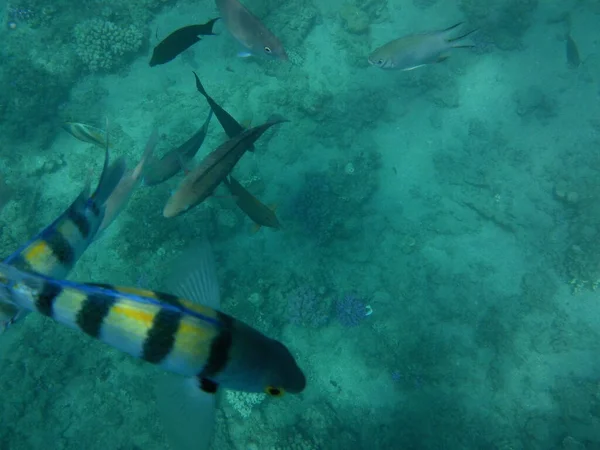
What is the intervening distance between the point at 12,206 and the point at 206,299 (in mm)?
7583

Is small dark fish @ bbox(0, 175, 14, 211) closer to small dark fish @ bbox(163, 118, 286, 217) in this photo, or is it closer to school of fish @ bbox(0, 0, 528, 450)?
school of fish @ bbox(0, 0, 528, 450)

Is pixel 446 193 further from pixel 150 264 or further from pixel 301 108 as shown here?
pixel 150 264

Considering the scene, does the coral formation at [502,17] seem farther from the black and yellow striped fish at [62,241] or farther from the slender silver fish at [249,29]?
the black and yellow striped fish at [62,241]

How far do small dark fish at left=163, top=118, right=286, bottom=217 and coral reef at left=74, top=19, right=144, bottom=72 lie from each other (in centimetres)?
758

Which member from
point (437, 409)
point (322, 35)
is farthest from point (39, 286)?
point (322, 35)

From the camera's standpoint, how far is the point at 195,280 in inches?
86.4

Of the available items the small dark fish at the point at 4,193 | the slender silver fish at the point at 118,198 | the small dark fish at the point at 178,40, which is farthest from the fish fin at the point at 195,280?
the small dark fish at the point at 4,193

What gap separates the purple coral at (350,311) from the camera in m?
6.75

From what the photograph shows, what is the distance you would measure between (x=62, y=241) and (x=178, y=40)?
8.38ft

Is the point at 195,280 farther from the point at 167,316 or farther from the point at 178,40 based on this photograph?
the point at 178,40

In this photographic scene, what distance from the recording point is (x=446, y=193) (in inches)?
317

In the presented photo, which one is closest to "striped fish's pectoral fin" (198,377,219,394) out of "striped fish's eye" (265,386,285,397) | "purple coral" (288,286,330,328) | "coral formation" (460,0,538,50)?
"striped fish's eye" (265,386,285,397)

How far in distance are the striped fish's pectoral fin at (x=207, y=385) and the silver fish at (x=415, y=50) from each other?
14.8ft

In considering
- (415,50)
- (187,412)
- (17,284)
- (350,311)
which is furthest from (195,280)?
(350,311)
